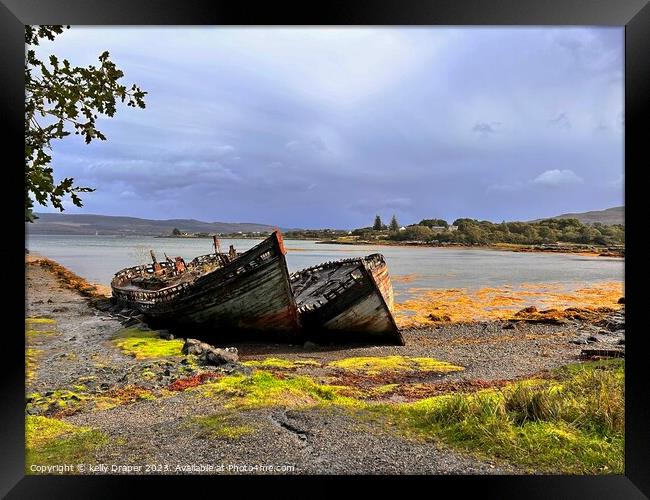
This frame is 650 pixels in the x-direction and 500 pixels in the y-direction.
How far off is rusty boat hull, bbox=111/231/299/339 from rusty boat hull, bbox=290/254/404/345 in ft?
0.80

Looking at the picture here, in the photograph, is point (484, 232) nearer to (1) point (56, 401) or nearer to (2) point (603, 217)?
(2) point (603, 217)

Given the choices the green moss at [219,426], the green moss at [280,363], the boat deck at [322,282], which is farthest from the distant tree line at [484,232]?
the green moss at [219,426]

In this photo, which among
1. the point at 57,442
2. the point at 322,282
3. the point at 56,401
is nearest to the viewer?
the point at 57,442

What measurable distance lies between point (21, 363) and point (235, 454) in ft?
5.91

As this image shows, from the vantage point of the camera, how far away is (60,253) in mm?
4207

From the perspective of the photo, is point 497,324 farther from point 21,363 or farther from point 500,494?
point 21,363

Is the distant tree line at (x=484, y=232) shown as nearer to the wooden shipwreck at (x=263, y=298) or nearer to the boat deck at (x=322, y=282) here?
the wooden shipwreck at (x=263, y=298)

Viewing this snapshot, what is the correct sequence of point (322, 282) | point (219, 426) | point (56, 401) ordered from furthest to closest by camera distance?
1. point (322, 282)
2. point (56, 401)
3. point (219, 426)

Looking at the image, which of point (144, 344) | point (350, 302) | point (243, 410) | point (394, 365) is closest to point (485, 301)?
point (394, 365)

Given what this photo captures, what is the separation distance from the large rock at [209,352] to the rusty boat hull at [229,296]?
0.31 meters
